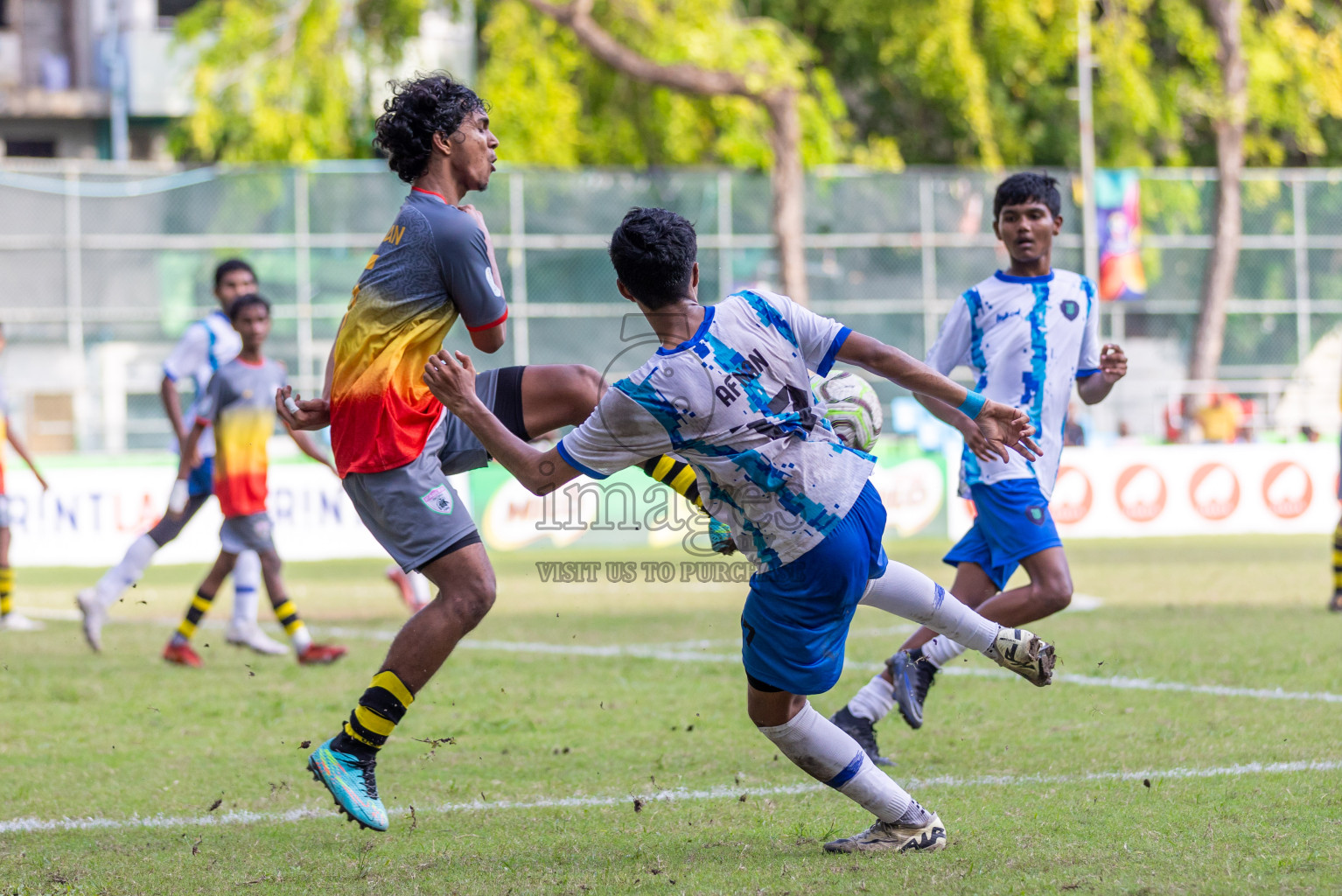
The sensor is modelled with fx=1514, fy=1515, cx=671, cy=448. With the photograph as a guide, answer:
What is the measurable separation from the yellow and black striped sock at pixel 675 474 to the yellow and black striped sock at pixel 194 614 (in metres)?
4.60

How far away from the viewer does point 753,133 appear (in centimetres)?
2412

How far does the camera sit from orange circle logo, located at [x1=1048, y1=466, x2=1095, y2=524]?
1711cm

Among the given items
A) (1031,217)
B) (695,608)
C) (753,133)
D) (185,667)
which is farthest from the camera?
(753,133)

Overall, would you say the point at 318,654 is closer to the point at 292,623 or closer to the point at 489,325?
the point at 292,623

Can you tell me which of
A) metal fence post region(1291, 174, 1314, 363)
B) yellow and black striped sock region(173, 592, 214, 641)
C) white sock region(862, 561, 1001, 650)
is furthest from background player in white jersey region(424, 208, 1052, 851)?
metal fence post region(1291, 174, 1314, 363)

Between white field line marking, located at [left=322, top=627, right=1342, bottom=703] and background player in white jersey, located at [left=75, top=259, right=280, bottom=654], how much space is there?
3.24 feet

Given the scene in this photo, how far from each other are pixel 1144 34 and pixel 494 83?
1151cm

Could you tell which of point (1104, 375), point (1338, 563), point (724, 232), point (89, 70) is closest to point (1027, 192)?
point (1104, 375)

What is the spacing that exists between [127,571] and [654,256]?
600 centimetres

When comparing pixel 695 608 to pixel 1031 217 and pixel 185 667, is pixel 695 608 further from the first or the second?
pixel 1031 217

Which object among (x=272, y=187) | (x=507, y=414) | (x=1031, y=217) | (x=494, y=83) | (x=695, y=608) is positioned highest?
(x=494, y=83)

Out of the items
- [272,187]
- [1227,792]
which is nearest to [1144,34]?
[272,187]

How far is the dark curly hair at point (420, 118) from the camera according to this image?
181 inches

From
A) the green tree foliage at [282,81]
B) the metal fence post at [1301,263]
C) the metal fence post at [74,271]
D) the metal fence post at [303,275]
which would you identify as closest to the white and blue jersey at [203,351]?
the metal fence post at [303,275]
